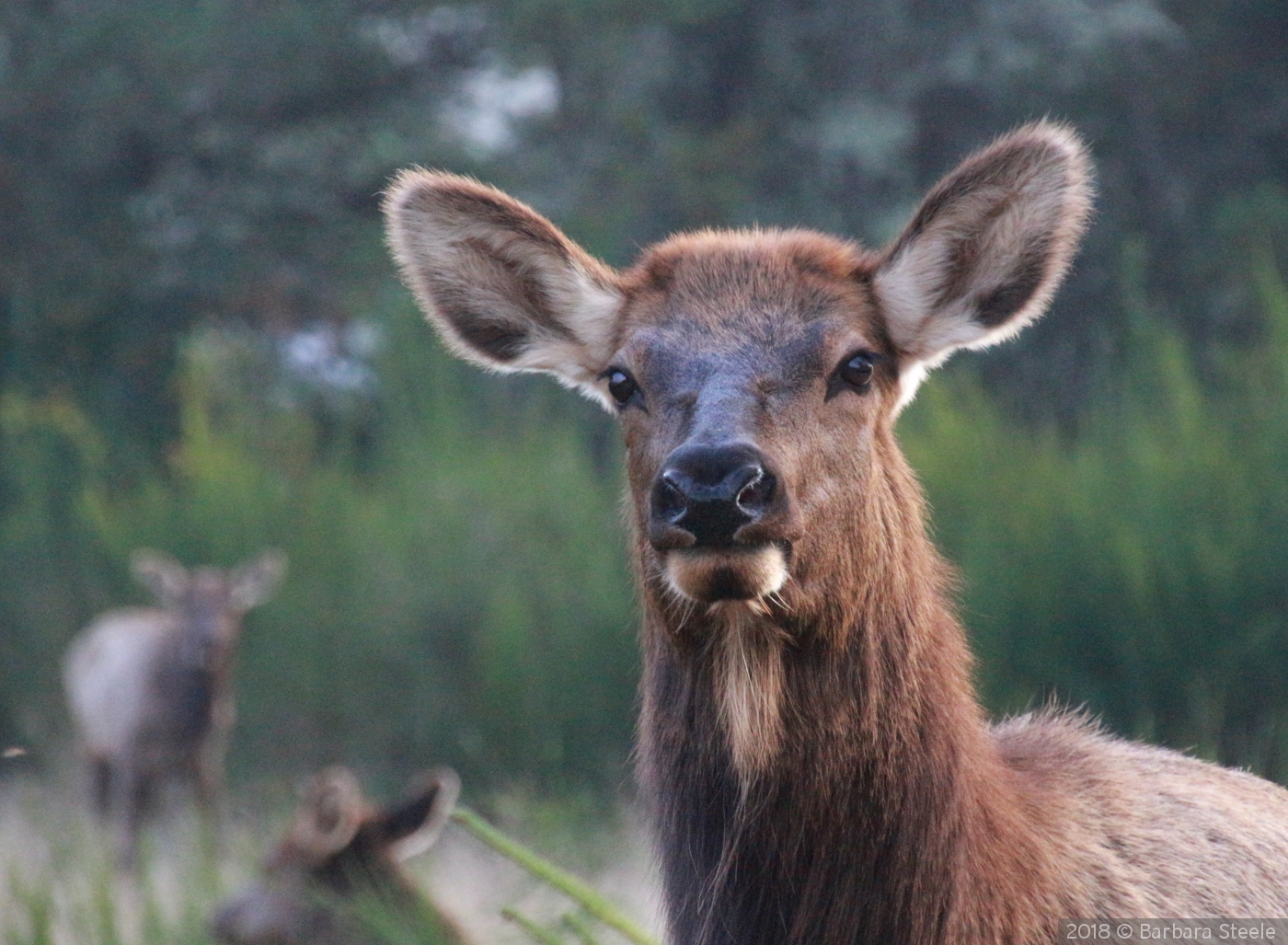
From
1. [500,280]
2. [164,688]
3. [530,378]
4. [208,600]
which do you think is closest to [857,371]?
Result: [500,280]

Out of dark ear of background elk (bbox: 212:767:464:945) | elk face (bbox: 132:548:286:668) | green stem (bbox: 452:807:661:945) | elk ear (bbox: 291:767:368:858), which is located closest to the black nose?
green stem (bbox: 452:807:661:945)

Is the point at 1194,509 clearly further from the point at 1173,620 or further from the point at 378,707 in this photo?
the point at 378,707

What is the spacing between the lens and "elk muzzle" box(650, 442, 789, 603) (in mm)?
2939

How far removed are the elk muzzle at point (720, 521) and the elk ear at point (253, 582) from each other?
9965 mm

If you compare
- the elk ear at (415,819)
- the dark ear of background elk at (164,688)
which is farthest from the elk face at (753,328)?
the dark ear of background elk at (164,688)

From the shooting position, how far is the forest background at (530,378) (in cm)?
927

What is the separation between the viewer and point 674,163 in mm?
16609

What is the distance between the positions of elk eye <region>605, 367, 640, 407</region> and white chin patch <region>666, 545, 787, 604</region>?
606 mm

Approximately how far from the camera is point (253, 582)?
12.5 meters

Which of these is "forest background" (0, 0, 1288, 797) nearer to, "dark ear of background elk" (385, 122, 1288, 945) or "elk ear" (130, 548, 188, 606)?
"elk ear" (130, 548, 188, 606)

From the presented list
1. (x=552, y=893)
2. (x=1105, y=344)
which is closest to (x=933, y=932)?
(x=552, y=893)

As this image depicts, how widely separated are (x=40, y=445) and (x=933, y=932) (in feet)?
48.9

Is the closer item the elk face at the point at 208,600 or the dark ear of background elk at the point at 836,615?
the dark ear of background elk at the point at 836,615

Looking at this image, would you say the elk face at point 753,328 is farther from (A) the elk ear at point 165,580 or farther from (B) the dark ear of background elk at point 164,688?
(A) the elk ear at point 165,580
